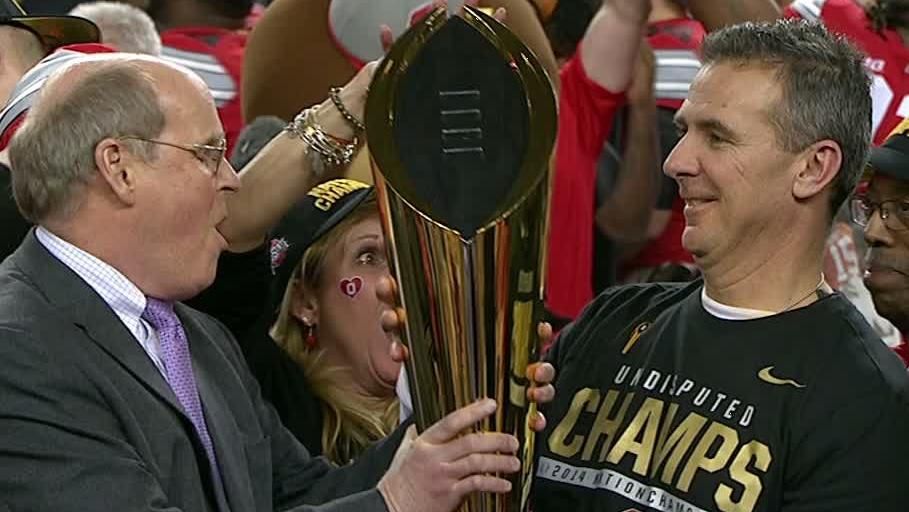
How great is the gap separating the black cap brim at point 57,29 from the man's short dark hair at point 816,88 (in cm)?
164

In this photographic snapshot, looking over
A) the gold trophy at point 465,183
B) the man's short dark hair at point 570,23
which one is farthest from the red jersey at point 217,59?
the gold trophy at point 465,183

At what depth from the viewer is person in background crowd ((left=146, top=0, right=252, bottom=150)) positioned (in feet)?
17.4

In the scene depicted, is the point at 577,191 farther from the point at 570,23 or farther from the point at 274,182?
the point at 274,182

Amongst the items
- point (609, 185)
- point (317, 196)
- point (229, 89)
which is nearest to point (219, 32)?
point (229, 89)

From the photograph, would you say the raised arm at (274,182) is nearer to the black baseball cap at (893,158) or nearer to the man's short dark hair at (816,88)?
the man's short dark hair at (816,88)

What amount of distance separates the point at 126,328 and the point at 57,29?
1.41 m

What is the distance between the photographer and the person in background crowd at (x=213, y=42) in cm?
532

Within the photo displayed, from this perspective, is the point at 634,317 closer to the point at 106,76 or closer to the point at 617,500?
the point at 617,500

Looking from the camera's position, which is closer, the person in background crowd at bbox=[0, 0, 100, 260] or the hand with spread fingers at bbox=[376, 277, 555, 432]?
the hand with spread fingers at bbox=[376, 277, 555, 432]

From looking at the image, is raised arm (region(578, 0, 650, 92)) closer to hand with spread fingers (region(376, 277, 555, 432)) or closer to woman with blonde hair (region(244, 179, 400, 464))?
woman with blonde hair (region(244, 179, 400, 464))

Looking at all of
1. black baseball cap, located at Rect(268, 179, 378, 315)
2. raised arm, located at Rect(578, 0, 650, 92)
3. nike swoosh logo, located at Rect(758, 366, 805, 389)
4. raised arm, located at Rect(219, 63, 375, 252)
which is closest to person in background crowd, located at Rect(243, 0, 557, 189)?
black baseball cap, located at Rect(268, 179, 378, 315)

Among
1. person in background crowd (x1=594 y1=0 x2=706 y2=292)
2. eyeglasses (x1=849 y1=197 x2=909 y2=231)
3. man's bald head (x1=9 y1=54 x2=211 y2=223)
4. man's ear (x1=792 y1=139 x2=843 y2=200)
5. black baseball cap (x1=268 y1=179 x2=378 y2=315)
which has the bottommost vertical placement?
person in background crowd (x1=594 y1=0 x2=706 y2=292)

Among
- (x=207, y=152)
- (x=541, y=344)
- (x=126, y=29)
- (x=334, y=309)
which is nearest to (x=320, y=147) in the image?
(x=334, y=309)

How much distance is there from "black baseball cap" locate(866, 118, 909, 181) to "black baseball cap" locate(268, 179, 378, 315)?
106cm
